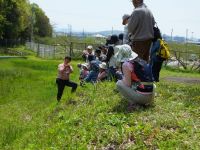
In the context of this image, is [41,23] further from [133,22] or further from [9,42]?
[133,22]

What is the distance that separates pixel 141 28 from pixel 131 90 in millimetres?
2354

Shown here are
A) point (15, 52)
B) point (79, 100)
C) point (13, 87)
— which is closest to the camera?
point (79, 100)

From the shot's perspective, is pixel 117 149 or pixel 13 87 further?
pixel 13 87

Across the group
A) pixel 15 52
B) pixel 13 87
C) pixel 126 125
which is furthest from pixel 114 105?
pixel 15 52

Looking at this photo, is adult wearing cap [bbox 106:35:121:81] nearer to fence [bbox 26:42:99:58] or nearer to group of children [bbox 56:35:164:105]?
group of children [bbox 56:35:164:105]

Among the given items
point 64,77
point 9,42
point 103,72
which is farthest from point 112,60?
point 9,42

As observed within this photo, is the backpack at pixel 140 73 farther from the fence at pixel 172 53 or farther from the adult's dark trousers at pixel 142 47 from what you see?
the fence at pixel 172 53

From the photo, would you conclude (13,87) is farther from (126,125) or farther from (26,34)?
(26,34)

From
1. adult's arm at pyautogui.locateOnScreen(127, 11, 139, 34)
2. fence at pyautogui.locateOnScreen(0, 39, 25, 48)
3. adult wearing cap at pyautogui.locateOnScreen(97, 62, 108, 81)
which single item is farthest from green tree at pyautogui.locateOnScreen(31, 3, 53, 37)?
adult's arm at pyautogui.locateOnScreen(127, 11, 139, 34)

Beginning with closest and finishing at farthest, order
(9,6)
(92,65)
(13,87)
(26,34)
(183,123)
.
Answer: (183,123), (92,65), (13,87), (9,6), (26,34)

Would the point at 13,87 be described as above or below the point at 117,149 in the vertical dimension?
below

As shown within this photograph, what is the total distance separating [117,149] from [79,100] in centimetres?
509

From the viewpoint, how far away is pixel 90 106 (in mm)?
9898

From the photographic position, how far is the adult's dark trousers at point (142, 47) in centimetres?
1085
